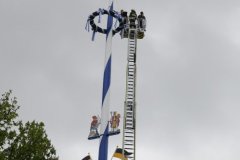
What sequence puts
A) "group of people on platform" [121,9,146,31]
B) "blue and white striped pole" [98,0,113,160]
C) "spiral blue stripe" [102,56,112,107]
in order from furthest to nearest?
"group of people on platform" [121,9,146,31], "spiral blue stripe" [102,56,112,107], "blue and white striped pole" [98,0,113,160]

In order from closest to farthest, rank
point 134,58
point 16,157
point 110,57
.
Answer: point 16,157 → point 110,57 → point 134,58

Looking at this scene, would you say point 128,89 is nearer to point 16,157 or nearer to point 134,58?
point 134,58

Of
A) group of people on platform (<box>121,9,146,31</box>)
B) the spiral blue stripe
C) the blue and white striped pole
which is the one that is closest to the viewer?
the blue and white striped pole

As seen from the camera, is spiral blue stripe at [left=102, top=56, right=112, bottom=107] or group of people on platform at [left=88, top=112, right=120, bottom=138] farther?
spiral blue stripe at [left=102, top=56, right=112, bottom=107]

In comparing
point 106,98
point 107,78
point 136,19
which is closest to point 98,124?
point 106,98

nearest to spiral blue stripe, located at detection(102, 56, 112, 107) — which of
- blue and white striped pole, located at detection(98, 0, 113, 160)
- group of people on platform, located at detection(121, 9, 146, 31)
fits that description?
blue and white striped pole, located at detection(98, 0, 113, 160)

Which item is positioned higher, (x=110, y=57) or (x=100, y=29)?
(x=100, y=29)

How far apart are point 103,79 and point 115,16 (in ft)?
14.7

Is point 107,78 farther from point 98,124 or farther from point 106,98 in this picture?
point 98,124

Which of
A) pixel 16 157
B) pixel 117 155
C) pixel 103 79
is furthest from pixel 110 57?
pixel 16 157

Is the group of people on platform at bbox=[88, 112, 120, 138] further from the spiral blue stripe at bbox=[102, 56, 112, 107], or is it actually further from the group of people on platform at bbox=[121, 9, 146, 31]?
the group of people on platform at bbox=[121, 9, 146, 31]

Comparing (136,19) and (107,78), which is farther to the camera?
(136,19)

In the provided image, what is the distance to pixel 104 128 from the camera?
2827 centimetres

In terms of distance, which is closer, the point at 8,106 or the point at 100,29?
the point at 8,106
